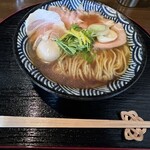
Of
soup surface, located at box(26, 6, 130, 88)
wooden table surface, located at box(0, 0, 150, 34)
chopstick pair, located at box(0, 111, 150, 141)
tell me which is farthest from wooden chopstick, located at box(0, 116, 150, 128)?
wooden table surface, located at box(0, 0, 150, 34)

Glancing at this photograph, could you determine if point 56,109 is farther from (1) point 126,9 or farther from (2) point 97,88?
(1) point 126,9

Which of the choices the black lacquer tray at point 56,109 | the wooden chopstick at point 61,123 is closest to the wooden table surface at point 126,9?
the black lacquer tray at point 56,109

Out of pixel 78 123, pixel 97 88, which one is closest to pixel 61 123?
pixel 78 123

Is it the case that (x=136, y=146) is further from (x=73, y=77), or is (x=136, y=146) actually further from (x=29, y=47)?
(x=29, y=47)

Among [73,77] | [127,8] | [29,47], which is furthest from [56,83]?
[127,8]

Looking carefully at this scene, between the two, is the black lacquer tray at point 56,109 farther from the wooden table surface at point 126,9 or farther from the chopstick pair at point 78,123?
the wooden table surface at point 126,9
